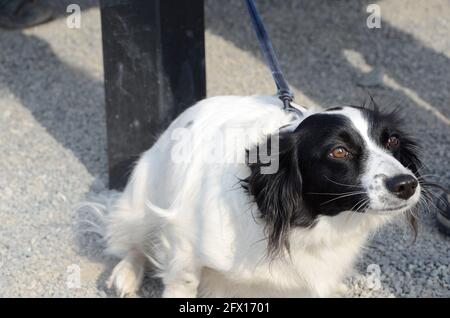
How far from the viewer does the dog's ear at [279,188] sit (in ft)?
8.56

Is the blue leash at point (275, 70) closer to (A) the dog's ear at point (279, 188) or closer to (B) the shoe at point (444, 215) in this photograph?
(A) the dog's ear at point (279, 188)

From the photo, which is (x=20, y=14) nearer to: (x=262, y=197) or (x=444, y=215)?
(x=444, y=215)

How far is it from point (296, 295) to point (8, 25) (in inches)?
151

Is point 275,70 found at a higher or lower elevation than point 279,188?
higher

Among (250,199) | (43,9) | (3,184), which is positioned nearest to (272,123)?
(250,199)

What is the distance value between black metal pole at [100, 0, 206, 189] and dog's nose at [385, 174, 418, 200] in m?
1.62

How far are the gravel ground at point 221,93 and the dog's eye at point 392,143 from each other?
870mm

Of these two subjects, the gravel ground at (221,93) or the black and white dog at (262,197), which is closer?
the black and white dog at (262,197)

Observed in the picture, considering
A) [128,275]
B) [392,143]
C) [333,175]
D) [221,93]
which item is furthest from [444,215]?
[221,93]

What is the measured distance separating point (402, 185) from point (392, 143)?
27cm

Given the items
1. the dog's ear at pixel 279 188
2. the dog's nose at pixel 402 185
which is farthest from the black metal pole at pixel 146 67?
the dog's nose at pixel 402 185

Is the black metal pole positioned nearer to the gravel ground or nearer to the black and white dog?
the gravel ground

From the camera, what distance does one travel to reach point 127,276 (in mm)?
3328

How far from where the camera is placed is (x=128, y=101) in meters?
3.85
